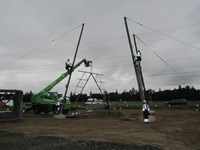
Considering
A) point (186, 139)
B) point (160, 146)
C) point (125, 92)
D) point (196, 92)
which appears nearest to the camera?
point (160, 146)

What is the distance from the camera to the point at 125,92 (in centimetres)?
13862

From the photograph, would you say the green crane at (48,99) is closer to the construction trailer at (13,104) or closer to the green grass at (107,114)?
the green grass at (107,114)

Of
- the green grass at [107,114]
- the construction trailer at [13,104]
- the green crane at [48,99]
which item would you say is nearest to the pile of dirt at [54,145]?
the construction trailer at [13,104]

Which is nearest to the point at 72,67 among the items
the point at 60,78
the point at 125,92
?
the point at 60,78

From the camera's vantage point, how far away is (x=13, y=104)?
30297mm

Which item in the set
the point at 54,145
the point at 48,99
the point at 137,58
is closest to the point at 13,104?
the point at 48,99

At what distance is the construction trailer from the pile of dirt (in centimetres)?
1196

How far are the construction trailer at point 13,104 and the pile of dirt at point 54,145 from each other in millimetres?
11955

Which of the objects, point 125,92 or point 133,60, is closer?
point 133,60

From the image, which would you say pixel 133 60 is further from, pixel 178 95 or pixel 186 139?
pixel 178 95

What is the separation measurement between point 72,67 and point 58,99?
469 cm

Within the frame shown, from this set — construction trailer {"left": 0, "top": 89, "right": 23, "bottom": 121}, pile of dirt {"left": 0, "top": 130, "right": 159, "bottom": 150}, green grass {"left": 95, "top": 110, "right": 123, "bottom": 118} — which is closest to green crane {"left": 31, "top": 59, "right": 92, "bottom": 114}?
green grass {"left": 95, "top": 110, "right": 123, "bottom": 118}

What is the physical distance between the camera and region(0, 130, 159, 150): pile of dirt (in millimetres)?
13902

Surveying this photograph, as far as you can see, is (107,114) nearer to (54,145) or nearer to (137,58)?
(137,58)
